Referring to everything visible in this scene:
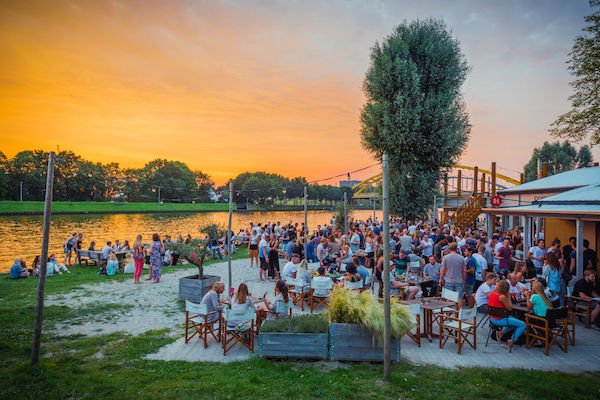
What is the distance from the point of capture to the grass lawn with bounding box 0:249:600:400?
4.83 meters

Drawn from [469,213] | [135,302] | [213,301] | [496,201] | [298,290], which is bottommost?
[135,302]

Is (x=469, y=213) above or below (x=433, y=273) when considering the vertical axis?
above

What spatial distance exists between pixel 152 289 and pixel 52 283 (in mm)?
4104

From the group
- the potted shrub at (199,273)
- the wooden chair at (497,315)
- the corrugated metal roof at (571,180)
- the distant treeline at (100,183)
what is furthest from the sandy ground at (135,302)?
the distant treeline at (100,183)

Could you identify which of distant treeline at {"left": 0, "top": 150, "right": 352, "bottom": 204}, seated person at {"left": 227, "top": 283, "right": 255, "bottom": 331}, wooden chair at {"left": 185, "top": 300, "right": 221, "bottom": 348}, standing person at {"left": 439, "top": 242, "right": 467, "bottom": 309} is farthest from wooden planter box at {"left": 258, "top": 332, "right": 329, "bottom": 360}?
distant treeline at {"left": 0, "top": 150, "right": 352, "bottom": 204}

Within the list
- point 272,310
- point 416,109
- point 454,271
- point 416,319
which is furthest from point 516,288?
point 416,109

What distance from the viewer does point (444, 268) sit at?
8.59 metres

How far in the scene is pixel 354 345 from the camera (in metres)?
5.96

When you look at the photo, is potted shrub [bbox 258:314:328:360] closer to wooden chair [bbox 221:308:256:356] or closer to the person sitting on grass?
wooden chair [bbox 221:308:256:356]

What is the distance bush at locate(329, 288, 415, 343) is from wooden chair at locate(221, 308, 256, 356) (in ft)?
5.30

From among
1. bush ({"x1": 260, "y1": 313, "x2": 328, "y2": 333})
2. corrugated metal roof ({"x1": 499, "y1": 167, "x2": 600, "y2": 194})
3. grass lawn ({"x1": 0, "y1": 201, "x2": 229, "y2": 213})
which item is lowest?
bush ({"x1": 260, "y1": 313, "x2": 328, "y2": 333})

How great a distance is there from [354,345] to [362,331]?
0.94 feet

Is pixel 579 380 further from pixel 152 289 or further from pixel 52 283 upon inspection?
pixel 52 283

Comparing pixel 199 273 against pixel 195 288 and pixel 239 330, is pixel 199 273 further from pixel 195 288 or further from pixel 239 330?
pixel 239 330
